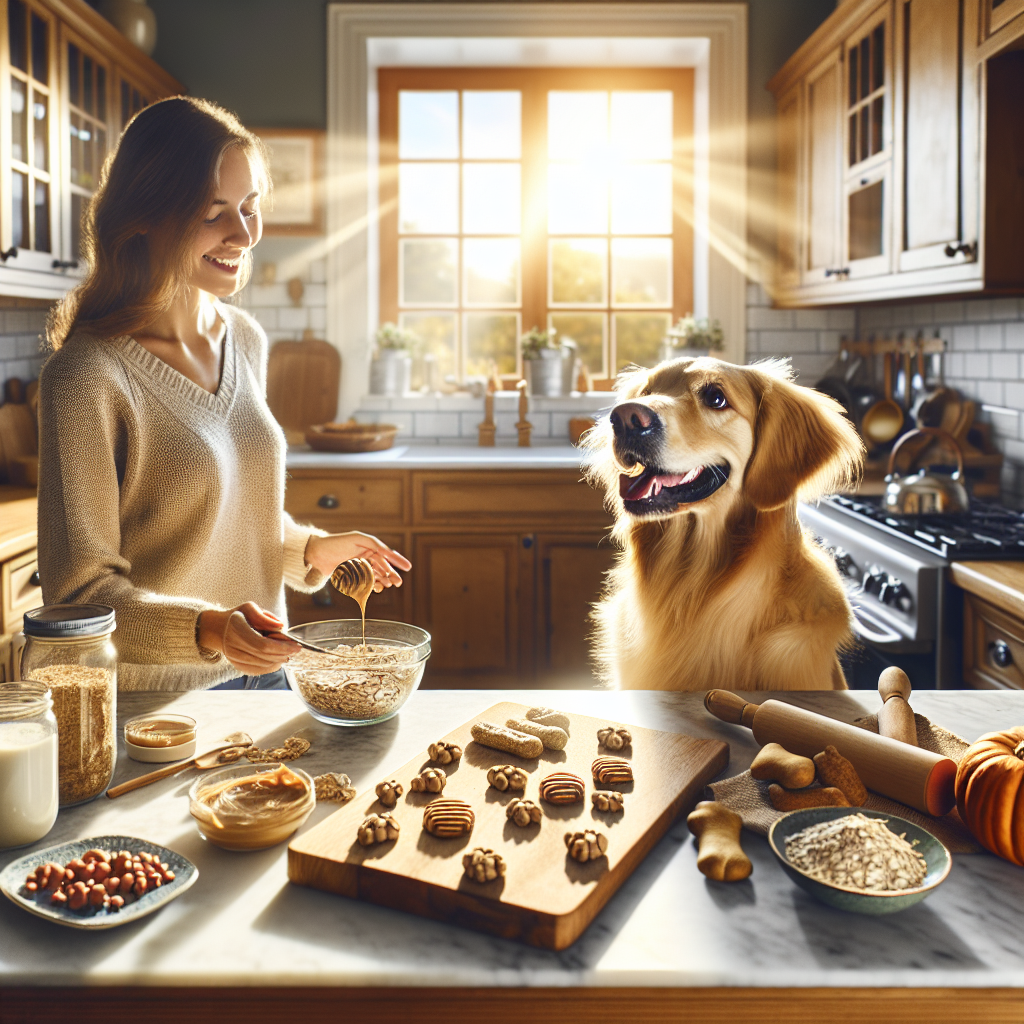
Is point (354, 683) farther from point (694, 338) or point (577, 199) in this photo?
point (577, 199)

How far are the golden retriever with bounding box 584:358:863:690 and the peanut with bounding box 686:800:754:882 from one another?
506 millimetres

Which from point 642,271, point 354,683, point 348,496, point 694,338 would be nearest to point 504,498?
point 348,496

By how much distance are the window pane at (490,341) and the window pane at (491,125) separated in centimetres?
71

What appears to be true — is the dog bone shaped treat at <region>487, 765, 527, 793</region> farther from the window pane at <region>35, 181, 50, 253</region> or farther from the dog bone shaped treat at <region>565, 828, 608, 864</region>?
the window pane at <region>35, 181, 50, 253</region>

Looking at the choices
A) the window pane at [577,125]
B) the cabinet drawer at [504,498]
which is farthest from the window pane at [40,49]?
the window pane at [577,125]

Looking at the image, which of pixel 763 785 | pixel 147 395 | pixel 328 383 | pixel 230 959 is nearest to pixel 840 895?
pixel 763 785

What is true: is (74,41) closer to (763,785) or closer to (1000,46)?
(1000,46)

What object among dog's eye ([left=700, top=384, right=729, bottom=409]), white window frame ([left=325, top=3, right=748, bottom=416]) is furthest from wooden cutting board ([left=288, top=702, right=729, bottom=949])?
white window frame ([left=325, top=3, right=748, bottom=416])

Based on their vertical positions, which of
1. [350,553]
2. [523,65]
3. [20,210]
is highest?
[523,65]

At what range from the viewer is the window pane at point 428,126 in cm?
427

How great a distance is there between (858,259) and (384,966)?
2.96 meters

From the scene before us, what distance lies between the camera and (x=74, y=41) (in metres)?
3.01

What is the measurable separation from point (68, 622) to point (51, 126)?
8.30 ft

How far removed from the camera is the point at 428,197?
433 centimetres
